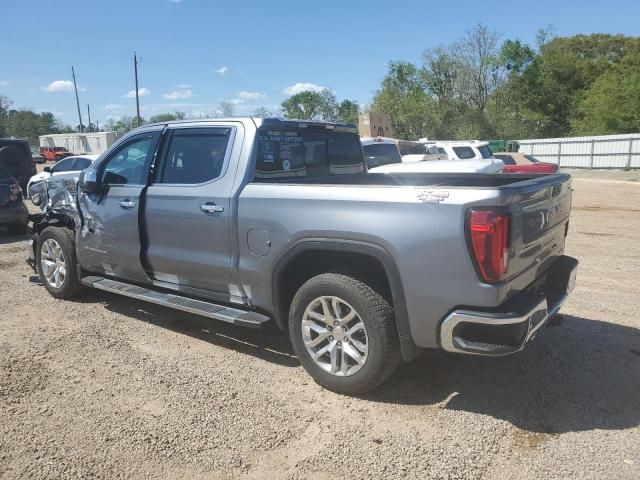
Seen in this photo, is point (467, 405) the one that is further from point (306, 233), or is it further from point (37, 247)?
point (37, 247)

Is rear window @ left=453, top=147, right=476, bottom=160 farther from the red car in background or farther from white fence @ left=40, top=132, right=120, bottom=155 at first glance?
white fence @ left=40, top=132, right=120, bottom=155

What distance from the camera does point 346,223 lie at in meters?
3.54

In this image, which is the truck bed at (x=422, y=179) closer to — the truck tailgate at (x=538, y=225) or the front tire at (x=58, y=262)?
the truck tailgate at (x=538, y=225)

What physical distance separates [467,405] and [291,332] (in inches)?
51.9

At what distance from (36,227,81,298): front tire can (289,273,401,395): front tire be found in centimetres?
311

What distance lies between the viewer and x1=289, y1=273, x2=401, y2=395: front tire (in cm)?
351

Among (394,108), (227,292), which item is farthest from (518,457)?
(394,108)

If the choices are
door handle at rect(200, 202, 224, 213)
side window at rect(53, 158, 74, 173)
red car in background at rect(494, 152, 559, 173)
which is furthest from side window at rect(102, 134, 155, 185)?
side window at rect(53, 158, 74, 173)

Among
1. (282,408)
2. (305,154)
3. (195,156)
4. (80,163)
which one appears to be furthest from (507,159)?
(282,408)

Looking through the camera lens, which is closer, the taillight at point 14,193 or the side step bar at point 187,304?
the side step bar at point 187,304

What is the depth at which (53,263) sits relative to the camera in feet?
20.0

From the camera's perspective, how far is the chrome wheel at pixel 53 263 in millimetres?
5968

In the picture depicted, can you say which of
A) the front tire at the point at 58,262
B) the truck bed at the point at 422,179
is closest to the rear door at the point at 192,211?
the truck bed at the point at 422,179

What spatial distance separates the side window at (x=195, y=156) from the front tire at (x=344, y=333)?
1.35 meters
